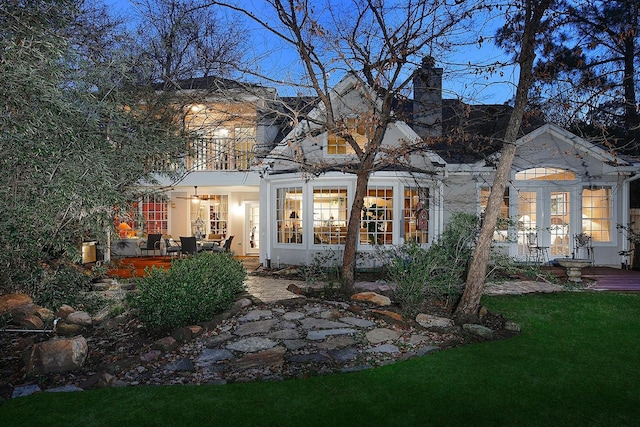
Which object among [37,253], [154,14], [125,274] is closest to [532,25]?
[37,253]

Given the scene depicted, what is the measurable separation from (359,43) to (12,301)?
677cm

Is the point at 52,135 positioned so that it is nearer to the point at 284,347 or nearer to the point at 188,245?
the point at 284,347

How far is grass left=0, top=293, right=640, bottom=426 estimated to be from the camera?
367 cm

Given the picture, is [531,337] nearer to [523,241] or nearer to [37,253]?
[37,253]

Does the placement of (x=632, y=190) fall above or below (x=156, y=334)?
above

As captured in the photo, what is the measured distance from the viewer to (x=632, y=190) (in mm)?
16094

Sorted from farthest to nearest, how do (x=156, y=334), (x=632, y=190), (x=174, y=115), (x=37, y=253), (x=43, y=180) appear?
(x=632, y=190) < (x=174, y=115) < (x=37, y=253) < (x=156, y=334) < (x=43, y=180)

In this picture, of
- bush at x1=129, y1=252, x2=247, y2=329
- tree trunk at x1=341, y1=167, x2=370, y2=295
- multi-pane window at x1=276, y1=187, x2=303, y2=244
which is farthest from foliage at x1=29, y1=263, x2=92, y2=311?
multi-pane window at x1=276, y1=187, x2=303, y2=244

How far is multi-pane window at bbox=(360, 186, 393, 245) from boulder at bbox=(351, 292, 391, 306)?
4.85m

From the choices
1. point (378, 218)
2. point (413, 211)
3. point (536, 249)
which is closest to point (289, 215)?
point (378, 218)

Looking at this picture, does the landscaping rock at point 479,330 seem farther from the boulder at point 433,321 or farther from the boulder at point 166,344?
the boulder at point 166,344

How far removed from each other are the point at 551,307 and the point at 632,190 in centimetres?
1100

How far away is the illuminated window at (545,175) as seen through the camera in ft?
43.4

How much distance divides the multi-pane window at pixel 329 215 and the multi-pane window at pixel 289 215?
513 mm
